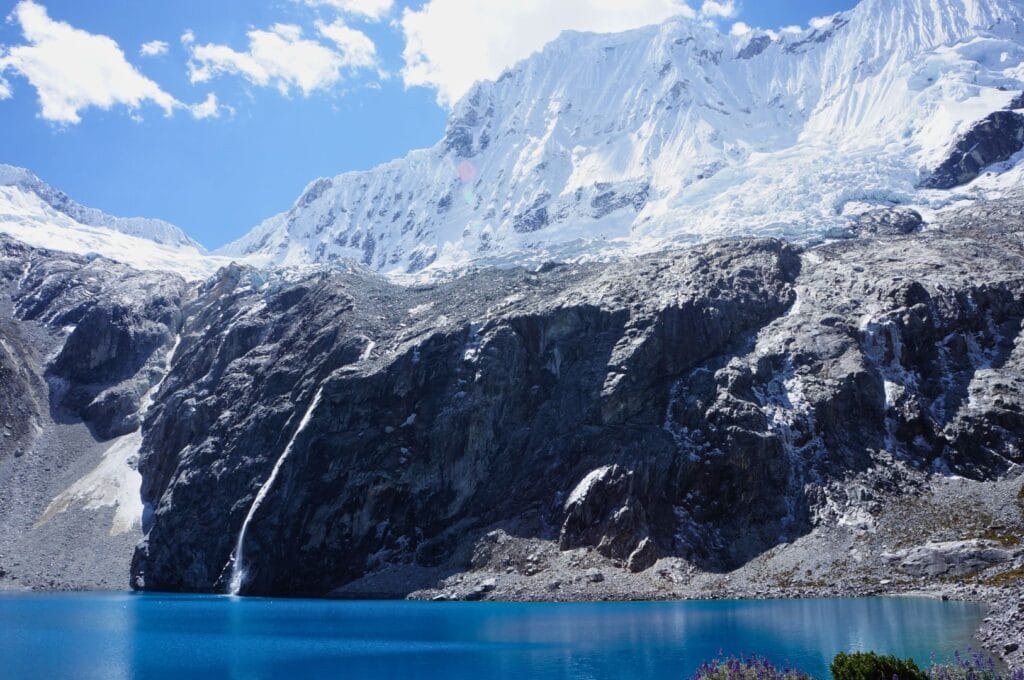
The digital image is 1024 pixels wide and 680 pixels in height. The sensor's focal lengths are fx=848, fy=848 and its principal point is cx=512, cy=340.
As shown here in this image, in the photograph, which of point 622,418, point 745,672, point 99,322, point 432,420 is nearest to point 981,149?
point 622,418

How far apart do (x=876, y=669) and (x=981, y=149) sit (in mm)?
173099

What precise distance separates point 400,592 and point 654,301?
5124 cm

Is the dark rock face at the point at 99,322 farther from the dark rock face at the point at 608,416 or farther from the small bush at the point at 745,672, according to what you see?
the small bush at the point at 745,672

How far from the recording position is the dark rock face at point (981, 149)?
170 meters

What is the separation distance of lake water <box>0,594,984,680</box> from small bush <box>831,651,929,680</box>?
9.95 m

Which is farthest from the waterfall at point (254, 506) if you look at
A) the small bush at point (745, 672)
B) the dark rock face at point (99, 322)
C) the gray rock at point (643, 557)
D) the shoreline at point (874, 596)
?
the small bush at point (745, 672)

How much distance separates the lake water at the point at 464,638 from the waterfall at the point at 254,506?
21.2 meters

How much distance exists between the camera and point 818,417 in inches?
3760

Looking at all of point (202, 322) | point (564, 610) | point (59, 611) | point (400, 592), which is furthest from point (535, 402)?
point (202, 322)

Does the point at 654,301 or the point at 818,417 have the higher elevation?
the point at 654,301

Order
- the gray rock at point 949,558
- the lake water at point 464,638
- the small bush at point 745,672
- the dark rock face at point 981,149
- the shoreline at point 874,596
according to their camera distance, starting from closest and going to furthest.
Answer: the small bush at point 745,672, the shoreline at point 874,596, the lake water at point 464,638, the gray rock at point 949,558, the dark rock face at point 981,149

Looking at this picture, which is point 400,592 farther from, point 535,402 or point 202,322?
point 202,322

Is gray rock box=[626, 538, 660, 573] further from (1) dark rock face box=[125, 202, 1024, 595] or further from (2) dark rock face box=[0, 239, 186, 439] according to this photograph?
(2) dark rock face box=[0, 239, 186, 439]

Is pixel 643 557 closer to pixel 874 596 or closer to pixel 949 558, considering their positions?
pixel 874 596
